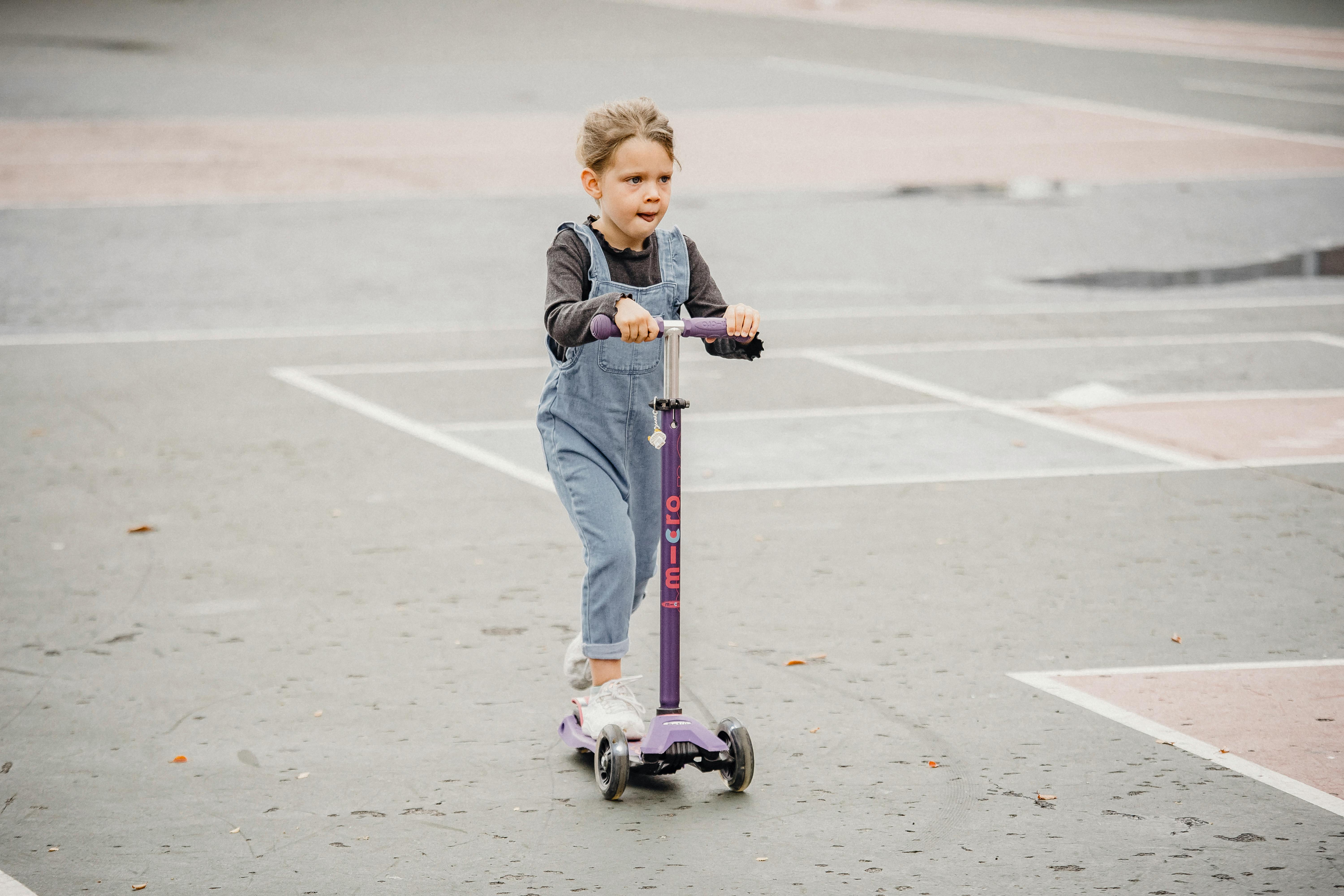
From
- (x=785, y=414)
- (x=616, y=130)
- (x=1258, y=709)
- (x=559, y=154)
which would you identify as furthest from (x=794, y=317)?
(x=559, y=154)

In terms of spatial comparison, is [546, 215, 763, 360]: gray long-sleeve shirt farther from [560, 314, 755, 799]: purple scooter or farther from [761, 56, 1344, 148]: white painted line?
[761, 56, 1344, 148]: white painted line

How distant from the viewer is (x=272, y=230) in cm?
1608

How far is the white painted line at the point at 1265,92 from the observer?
2584 centimetres

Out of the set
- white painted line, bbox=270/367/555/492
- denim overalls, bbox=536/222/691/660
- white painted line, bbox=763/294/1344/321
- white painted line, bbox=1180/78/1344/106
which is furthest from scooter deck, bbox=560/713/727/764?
white painted line, bbox=1180/78/1344/106

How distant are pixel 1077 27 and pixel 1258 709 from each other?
113ft

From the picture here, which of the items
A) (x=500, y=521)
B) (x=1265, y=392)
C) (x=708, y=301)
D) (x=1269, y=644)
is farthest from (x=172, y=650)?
(x=1265, y=392)

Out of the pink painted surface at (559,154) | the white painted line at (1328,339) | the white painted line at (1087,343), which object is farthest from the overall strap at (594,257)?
the pink painted surface at (559,154)

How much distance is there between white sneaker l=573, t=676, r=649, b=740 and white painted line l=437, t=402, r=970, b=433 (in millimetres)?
Result: 4426

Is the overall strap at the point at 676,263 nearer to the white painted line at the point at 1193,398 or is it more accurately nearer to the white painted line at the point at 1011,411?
the white painted line at the point at 1011,411

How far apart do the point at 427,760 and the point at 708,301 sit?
1.62 meters

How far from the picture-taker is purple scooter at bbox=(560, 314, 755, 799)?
177 inches

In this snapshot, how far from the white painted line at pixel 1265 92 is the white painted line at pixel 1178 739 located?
73.5 ft

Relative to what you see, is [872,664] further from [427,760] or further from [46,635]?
[46,635]

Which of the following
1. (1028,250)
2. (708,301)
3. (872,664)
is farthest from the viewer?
(1028,250)
